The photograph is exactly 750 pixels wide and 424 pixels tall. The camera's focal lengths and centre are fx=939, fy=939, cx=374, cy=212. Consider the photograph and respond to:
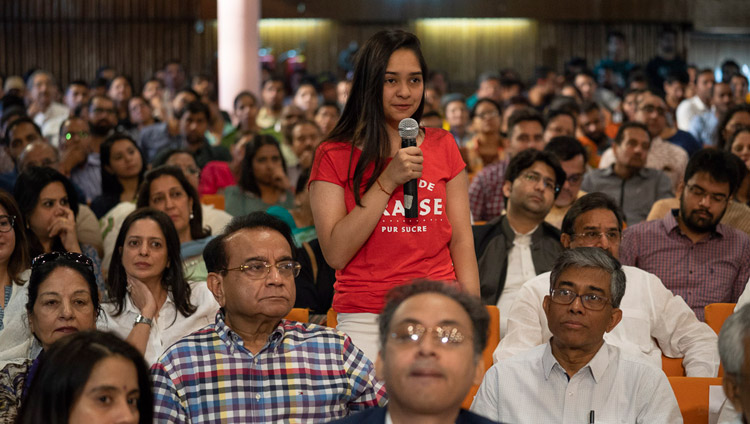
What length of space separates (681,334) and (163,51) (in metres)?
11.4

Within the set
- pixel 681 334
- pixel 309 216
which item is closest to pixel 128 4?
pixel 309 216

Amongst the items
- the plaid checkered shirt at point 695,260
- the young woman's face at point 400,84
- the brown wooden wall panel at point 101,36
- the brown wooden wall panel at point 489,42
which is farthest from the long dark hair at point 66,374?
the brown wooden wall panel at point 489,42

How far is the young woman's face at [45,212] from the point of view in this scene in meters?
4.07

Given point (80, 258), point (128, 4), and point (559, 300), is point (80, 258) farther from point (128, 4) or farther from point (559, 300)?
point (128, 4)

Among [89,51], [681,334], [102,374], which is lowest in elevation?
[681,334]

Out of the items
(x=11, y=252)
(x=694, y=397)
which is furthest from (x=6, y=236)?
(x=694, y=397)

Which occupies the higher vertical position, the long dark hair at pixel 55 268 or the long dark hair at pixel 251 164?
the long dark hair at pixel 251 164

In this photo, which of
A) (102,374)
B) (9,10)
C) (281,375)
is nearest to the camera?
(102,374)

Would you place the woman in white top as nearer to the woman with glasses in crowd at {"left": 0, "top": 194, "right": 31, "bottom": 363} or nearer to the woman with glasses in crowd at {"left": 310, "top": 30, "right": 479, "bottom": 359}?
the woman with glasses in crowd at {"left": 0, "top": 194, "right": 31, "bottom": 363}

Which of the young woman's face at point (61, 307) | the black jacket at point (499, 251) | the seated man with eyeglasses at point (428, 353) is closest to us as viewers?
the seated man with eyeglasses at point (428, 353)

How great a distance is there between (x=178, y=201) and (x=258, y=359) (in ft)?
6.92

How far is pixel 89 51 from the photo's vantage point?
530 inches

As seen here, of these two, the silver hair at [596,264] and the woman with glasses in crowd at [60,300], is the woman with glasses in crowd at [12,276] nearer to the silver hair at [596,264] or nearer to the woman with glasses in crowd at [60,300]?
the woman with glasses in crowd at [60,300]

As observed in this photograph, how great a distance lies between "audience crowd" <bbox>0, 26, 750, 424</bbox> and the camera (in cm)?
187
